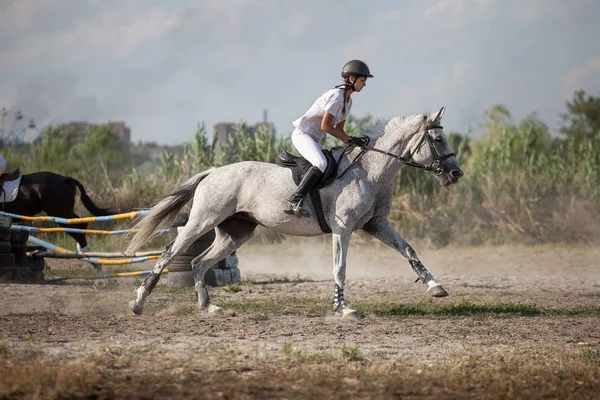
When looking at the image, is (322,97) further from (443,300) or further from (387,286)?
(387,286)

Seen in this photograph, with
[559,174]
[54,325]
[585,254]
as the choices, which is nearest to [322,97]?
[54,325]

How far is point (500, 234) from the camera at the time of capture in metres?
21.8

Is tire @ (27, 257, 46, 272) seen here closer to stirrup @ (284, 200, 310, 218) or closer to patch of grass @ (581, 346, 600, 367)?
stirrup @ (284, 200, 310, 218)

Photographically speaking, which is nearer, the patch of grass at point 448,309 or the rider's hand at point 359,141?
the rider's hand at point 359,141

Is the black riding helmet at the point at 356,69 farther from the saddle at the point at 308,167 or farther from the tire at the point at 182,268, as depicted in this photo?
the tire at the point at 182,268

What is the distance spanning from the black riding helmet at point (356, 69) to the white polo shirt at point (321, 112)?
224mm

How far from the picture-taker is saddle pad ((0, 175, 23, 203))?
16.2 metres

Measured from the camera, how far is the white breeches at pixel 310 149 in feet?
31.6

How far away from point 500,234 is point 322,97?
1319 centimetres

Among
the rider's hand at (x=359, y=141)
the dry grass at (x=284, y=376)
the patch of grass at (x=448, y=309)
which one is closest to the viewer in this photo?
the dry grass at (x=284, y=376)

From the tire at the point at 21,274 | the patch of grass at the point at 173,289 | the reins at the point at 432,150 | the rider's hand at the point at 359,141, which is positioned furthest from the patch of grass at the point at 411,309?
the tire at the point at 21,274

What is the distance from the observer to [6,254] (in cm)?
1334

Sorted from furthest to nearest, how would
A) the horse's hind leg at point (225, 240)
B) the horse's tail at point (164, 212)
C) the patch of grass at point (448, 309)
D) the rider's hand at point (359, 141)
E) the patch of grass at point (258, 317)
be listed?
the horse's tail at point (164, 212)
the horse's hind leg at point (225, 240)
the patch of grass at point (448, 309)
the rider's hand at point (359, 141)
the patch of grass at point (258, 317)

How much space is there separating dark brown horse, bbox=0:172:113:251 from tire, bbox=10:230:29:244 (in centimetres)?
282
